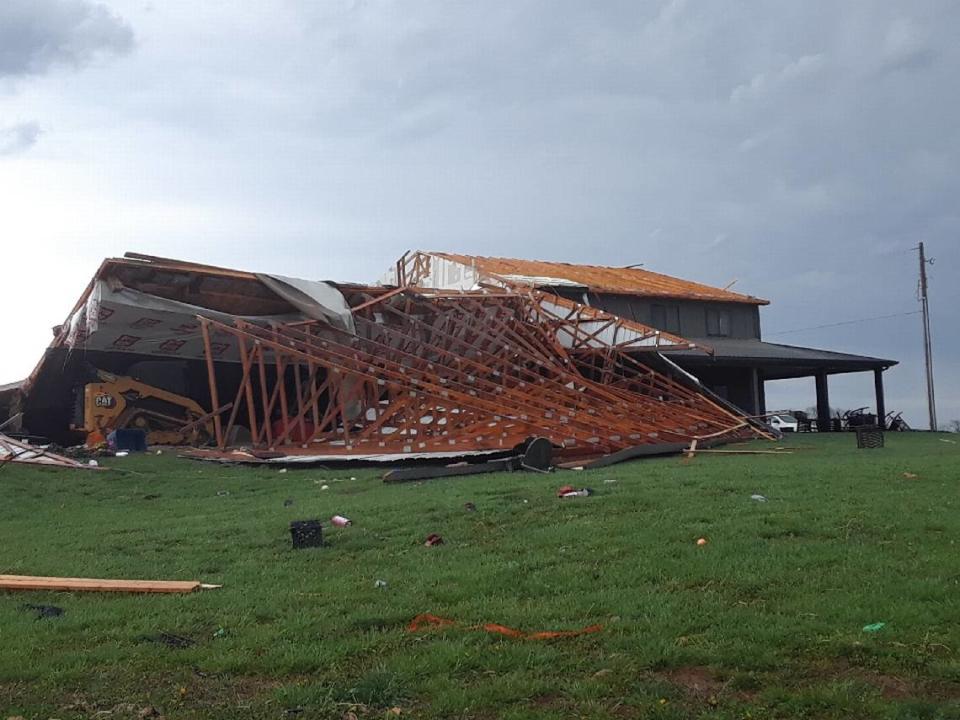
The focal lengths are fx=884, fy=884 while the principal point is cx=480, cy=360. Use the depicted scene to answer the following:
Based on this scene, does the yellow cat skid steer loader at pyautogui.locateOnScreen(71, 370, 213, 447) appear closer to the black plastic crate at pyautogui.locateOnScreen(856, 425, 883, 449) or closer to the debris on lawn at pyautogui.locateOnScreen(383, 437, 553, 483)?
the debris on lawn at pyautogui.locateOnScreen(383, 437, 553, 483)

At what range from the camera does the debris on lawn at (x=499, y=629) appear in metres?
5.32

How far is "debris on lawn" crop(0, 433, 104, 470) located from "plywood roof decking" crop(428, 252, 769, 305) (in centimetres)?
1791

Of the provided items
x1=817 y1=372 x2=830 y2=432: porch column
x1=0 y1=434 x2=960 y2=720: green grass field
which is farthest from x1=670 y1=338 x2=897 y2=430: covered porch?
x1=0 y1=434 x2=960 y2=720: green grass field

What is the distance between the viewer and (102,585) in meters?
6.97

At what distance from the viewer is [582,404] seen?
783 inches

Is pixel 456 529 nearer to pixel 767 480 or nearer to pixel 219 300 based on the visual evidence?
pixel 767 480

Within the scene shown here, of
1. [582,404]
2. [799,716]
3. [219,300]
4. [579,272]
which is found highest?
[579,272]

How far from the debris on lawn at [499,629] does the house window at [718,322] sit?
104 ft

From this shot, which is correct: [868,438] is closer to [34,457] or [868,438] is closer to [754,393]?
[754,393]

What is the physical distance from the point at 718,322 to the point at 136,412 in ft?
75.9

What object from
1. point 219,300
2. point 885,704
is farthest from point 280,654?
point 219,300

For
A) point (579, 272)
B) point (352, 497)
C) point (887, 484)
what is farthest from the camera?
point (579, 272)

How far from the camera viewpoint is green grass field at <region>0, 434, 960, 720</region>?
175 inches

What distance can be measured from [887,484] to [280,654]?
8365 mm
